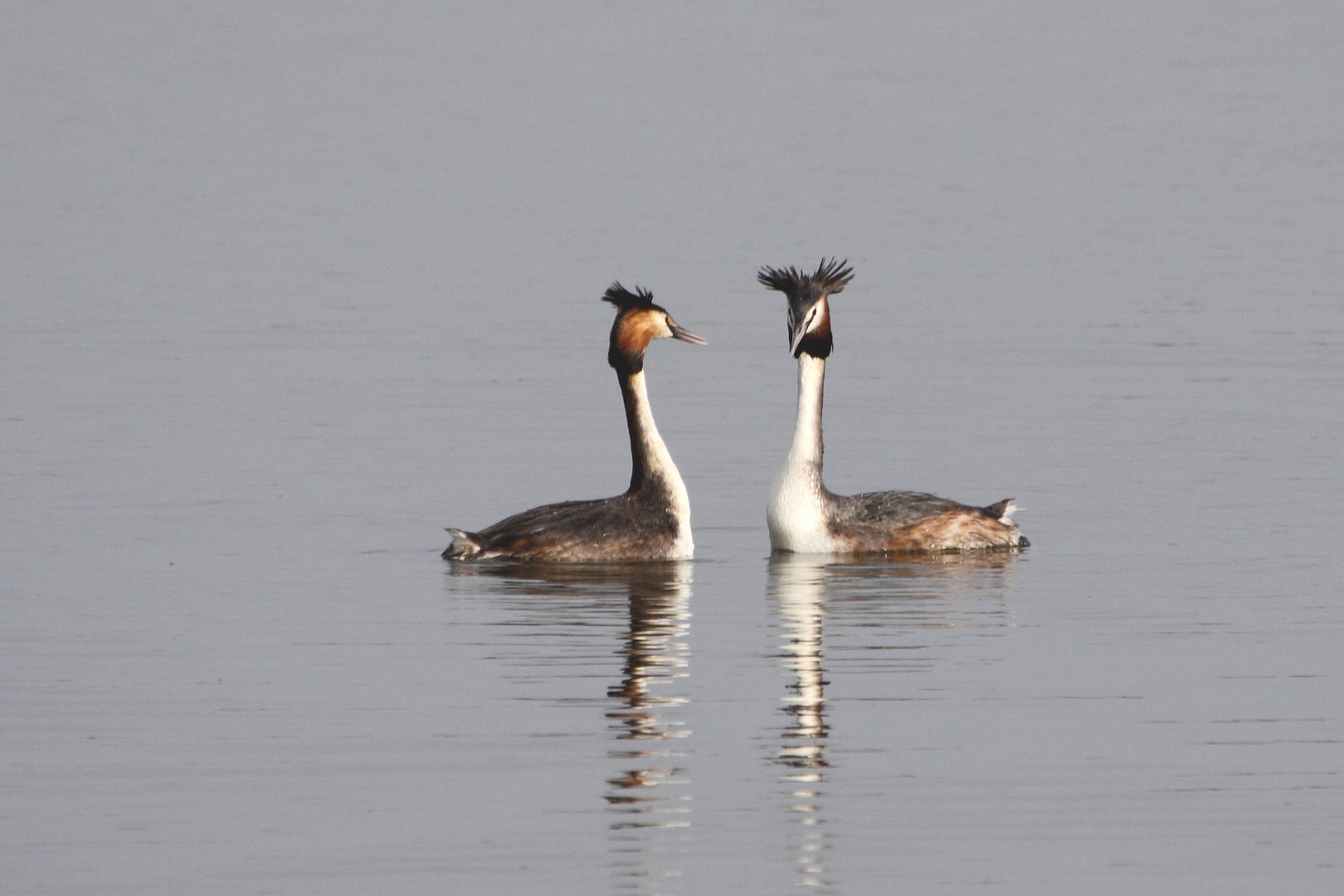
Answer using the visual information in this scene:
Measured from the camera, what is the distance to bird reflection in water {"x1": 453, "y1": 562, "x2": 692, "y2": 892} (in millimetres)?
9656

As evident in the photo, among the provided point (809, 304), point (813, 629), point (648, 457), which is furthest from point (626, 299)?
point (813, 629)

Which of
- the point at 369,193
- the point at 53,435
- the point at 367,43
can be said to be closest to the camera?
the point at 53,435

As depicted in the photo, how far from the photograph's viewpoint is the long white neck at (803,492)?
16062 mm

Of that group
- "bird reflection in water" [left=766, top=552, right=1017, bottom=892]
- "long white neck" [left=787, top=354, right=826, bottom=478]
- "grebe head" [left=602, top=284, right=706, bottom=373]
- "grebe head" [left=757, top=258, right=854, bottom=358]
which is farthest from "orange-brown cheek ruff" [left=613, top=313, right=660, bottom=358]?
"bird reflection in water" [left=766, top=552, right=1017, bottom=892]

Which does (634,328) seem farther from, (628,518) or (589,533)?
(589,533)

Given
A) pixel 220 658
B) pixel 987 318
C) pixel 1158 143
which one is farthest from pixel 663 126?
pixel 220 658

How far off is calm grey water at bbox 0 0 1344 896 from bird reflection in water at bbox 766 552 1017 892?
4 cm

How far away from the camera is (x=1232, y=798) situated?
33.8 feet

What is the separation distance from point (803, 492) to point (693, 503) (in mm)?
2058

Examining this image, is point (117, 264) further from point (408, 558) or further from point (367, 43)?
point (367, 43)

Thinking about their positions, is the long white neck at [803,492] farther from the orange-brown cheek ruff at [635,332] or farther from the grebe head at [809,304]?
the orange-brown cheek ruff at [635,332]

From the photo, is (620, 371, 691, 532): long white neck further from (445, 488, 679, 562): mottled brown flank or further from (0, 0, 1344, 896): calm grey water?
(0, 0, 1344, 896): calm grey water

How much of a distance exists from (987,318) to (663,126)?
2005 cm

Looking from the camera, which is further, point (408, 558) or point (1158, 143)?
point (1158, 143)
